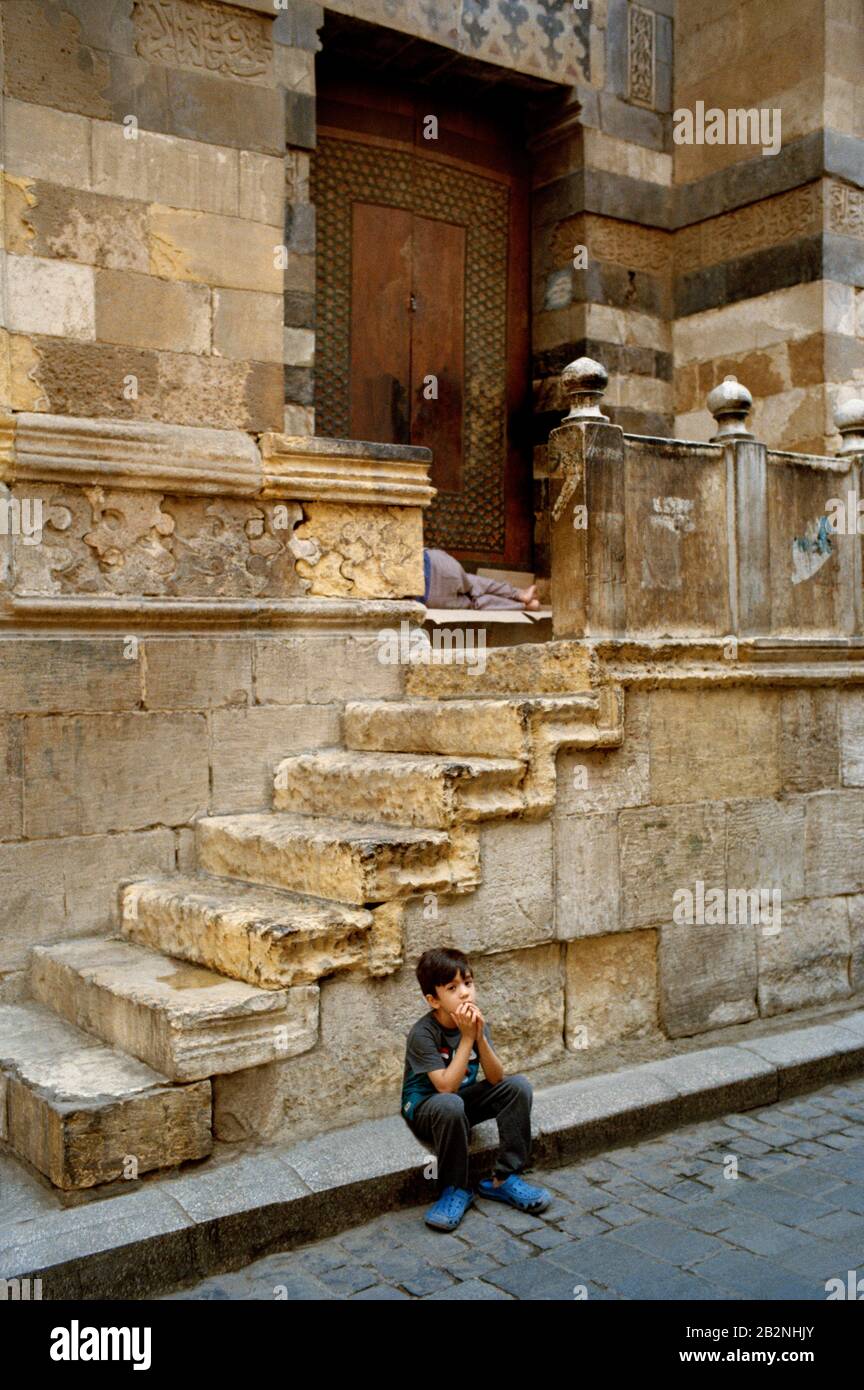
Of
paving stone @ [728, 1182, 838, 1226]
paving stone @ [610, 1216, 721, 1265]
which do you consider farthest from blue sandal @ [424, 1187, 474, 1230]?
paving stone @ [728, 1182, 838, 1226]

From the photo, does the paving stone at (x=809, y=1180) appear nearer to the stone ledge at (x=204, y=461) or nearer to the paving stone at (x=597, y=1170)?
the paving stone at (x=597, y=1170)

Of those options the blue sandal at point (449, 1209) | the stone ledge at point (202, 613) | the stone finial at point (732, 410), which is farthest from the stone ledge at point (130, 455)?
the blue sandal at point (449, 1209)

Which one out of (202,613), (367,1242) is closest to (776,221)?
(202,613)

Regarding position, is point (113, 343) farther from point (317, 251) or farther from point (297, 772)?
point (317, 251)

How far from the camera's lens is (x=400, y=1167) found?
382cm

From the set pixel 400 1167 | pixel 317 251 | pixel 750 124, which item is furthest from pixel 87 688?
pixel 750 124

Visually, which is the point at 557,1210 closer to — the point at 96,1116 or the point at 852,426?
the point at 96,1116

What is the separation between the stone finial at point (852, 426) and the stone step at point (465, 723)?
82.3 inches

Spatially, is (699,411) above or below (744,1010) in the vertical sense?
above

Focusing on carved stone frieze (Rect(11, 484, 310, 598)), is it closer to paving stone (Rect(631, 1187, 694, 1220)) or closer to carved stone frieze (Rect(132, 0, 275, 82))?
carved stone frieze (Rect(132, 0, 275, 82))

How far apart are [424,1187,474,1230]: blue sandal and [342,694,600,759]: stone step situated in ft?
4.87

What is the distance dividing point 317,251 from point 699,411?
2.64 metres

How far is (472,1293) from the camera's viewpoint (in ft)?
10.8

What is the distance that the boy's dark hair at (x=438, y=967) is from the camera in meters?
3.82
